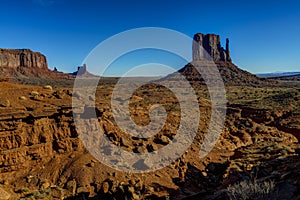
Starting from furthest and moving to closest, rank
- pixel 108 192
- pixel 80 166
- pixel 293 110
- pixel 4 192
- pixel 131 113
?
pixel 293 110 < pixel 131 113 < pixel 80 166 < pixel 108 192 < pixel 4 192

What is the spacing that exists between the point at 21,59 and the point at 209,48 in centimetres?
9682

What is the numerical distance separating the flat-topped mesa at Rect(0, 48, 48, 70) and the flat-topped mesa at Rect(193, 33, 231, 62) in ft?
291

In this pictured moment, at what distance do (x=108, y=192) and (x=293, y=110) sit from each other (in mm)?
26691

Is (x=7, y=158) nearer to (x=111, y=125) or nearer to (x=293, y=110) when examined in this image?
(x=111, y=125)

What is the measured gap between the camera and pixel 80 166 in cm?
965

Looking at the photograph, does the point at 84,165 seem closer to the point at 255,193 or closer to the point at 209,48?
the point at 255,193

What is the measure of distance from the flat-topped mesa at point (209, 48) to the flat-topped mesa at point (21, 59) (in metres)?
88.8

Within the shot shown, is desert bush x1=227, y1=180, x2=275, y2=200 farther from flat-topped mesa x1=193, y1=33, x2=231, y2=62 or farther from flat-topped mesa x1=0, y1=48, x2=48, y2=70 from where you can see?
flat-topped mesa x1=0, y1=48, x2=48, y2=70

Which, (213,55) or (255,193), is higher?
(213,55)

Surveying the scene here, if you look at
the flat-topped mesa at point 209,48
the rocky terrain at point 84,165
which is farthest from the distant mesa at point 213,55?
the rocky terrain at point 84,165

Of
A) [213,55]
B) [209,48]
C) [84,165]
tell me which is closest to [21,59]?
[209,48]

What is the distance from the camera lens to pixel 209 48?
100m

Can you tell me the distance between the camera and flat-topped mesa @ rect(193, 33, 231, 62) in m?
100

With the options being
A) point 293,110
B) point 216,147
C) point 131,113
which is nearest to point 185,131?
point 216,147
